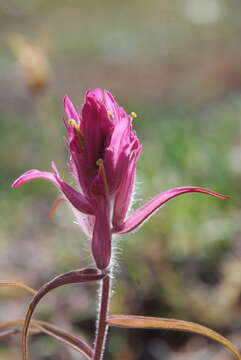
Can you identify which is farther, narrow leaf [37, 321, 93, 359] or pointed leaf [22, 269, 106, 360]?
narrow leaf [37, 321, 93, 359]

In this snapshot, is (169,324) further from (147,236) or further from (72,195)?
(147,236)

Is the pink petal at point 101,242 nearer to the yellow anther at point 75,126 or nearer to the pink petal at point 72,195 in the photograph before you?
the pink petal at point 72,195

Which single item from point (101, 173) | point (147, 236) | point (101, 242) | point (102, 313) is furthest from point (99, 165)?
point (147, 236)

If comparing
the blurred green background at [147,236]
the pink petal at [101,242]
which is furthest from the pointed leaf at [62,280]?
the blurred green background at [147,236]

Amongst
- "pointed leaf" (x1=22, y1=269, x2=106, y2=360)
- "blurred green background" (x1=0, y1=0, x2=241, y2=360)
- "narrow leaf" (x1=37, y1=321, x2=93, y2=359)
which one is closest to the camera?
"pointed leaf" (x1=22, y1=269, x2=106, y2=360)

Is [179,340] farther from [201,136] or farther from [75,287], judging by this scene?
[201,136]

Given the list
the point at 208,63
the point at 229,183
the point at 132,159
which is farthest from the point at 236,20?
the point at 132,159

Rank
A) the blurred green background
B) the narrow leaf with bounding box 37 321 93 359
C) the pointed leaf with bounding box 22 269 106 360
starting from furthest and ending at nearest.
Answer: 1. the blurred green background
2. the narrow leaf with bounding box 37 321 93 359
3. the pointed leaf with bounding box 22 269 106 360

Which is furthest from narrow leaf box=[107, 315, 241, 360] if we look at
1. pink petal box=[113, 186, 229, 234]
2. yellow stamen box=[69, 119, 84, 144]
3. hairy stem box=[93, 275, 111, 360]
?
yellow stamen box=[69, 119, 84, 144]

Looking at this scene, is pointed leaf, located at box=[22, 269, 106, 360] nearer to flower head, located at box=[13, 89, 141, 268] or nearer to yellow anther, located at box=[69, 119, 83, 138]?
flower head, located at box=[13, 89, 141, 268]
